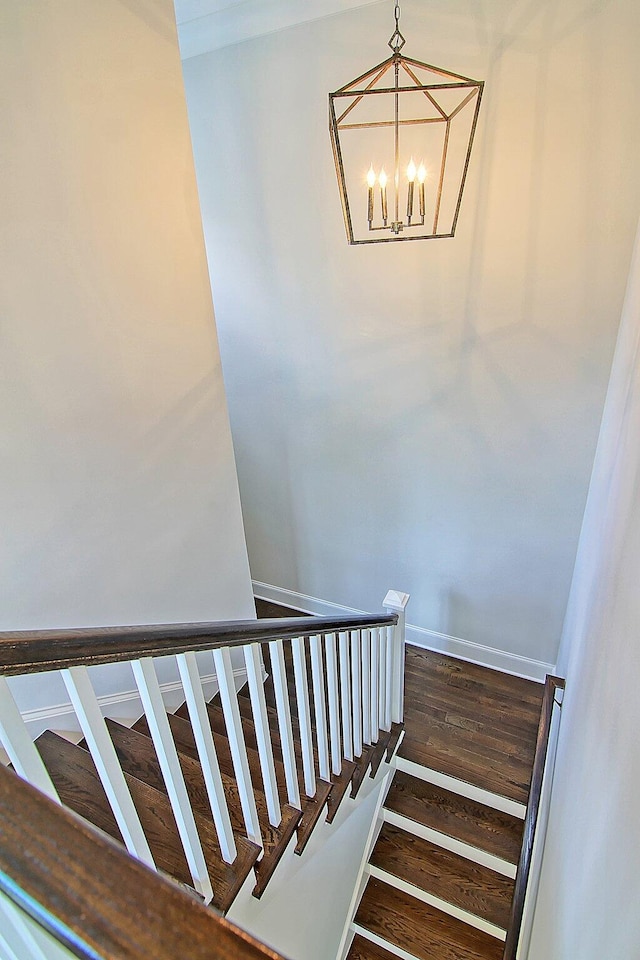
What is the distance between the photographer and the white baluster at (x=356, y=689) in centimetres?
206

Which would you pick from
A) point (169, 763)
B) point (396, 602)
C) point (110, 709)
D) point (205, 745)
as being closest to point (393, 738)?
point (396, 602)

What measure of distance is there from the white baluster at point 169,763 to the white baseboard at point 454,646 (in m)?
1.92

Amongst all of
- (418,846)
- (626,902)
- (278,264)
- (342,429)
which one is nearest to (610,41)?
(278,264)

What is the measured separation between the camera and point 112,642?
865 millimetres

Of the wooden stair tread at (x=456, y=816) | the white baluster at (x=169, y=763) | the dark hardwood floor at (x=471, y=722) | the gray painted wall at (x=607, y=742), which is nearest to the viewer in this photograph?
the gray painted wall at (x=607, y=742)

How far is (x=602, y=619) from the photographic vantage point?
57.2 inches

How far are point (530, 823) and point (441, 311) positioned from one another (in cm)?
273

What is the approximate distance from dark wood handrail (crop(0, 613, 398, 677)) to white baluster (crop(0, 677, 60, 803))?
0.13 feet

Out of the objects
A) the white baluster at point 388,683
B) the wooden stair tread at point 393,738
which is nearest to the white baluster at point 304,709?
the white baluster at point 388,683

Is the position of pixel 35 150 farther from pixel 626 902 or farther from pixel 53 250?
pixel 626 902

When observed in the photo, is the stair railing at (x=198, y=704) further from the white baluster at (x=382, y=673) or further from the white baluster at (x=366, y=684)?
the white baluster at (x=382, y=673)

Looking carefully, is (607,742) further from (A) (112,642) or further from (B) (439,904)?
(B) (439,904)

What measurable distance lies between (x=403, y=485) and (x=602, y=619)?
1.91m

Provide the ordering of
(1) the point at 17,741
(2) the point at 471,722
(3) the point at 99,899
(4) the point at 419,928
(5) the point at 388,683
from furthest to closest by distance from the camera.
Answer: (2) the point at 471,722 → (5) the point at 388,683 → (4) the point at 419,928 → (1) the point at 17,741 → (3) the point at 99,899
